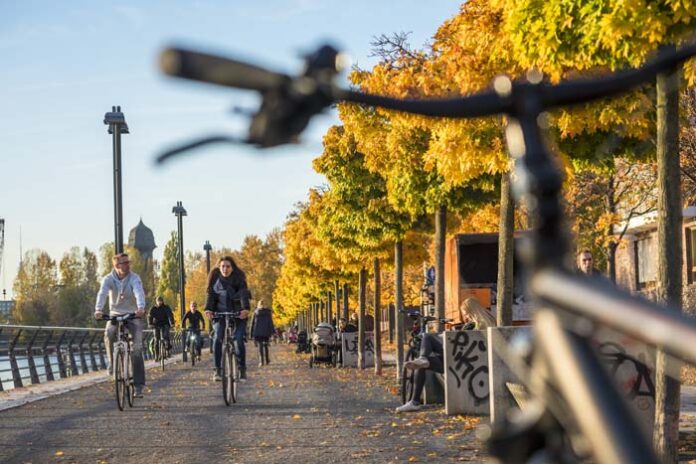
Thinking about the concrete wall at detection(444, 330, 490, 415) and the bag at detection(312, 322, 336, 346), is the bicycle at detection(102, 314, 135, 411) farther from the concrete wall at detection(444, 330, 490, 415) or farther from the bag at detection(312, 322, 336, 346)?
the bag at detection(312, 322, 336, 346)

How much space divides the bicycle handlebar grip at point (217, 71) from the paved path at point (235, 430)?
8.24 metres

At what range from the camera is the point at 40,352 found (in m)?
24.2

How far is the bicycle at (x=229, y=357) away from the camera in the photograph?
48.7ft

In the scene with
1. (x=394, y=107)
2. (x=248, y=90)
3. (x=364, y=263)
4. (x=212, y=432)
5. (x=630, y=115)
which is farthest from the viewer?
(x=364, y=263)

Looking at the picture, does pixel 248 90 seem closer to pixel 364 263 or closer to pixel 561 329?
pixel 561 329

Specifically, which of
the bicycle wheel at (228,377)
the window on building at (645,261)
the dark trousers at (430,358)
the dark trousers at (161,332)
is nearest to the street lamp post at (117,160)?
the dark trousers at (161,332)

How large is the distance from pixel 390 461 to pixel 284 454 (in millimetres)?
922

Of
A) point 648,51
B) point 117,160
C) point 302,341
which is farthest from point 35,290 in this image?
point 648,51

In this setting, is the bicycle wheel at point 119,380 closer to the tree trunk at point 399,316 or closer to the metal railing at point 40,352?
the metal railing at point 40,352

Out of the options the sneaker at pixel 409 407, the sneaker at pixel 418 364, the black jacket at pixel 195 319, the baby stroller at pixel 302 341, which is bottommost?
the baby stroller at pixel 302 341

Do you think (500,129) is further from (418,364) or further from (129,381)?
(129,381)

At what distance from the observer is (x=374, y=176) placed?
23.6m

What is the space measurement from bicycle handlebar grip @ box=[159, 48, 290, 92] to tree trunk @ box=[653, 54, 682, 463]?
7.22 meters

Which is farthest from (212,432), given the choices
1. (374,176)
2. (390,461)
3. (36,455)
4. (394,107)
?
(374,176)
